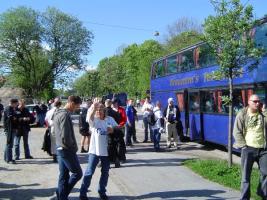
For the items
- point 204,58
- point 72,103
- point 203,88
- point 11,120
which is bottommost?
point 11,120

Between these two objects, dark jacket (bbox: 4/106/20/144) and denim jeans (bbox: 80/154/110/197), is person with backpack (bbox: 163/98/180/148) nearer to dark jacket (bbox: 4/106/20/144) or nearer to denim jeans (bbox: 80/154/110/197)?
dark jacket (bbox: 4/106/20/144)

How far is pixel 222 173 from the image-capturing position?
11.1m

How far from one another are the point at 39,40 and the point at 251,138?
2003 inches

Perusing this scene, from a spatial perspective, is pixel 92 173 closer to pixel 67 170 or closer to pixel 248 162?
pixel 67 170

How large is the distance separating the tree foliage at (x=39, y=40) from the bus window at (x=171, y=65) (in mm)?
34571

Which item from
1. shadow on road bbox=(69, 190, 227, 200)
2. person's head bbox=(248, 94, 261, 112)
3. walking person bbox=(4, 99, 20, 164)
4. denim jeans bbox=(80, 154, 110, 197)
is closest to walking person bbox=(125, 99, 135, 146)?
walking person bbox=(4, 99, 20, 164)

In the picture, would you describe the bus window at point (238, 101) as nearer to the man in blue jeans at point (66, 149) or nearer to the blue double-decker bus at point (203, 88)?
the blue double-decker bus at point (203, 88)

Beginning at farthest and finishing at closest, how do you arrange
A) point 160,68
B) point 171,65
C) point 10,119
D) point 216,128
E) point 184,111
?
1. point 160,68
2. point 171,65
3. point 184,111
4. point 216,128
5. point 10,119

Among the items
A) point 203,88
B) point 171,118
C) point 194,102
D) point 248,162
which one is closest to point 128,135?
point 171,118

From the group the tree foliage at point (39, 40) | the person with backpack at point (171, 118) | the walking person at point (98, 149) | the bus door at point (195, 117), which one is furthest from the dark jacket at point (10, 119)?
the tree foliage at point (39, 40)

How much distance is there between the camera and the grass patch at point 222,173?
9.91m

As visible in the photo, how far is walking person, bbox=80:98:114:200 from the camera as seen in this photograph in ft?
28.5

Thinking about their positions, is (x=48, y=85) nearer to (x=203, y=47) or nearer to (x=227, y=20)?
(x=203, y=47)

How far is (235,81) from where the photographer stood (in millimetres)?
14852
